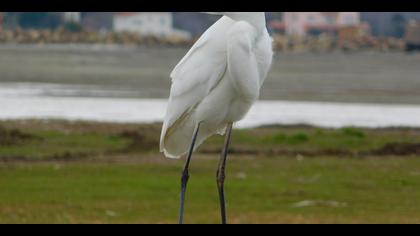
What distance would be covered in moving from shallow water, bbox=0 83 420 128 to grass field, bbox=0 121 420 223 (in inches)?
230

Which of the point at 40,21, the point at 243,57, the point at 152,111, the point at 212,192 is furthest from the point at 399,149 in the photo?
the point at 40,21

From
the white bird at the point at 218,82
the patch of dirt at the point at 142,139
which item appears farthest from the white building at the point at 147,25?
the white bird at the point at 218,82

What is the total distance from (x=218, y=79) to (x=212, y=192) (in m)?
13.2

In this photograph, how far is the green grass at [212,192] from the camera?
14.9 meters

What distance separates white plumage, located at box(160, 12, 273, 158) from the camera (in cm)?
372

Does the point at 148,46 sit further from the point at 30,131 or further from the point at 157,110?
the point at 30,131

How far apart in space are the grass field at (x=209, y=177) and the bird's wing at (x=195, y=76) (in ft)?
31.0

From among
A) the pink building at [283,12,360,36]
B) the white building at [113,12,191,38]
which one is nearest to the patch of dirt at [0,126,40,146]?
the white building at [113,12,191,38]

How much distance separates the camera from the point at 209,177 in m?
19.3

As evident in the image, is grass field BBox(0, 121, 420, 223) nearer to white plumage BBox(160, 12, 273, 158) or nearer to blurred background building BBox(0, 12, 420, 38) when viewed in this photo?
white plumage BBox(160, 12, 273, 158)

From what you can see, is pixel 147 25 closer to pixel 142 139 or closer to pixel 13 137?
pixel 142 139

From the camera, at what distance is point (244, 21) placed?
3.70 metres

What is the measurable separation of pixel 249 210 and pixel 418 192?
11.4 ft

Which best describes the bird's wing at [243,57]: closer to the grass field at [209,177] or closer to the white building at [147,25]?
the grass field at [209,177]
